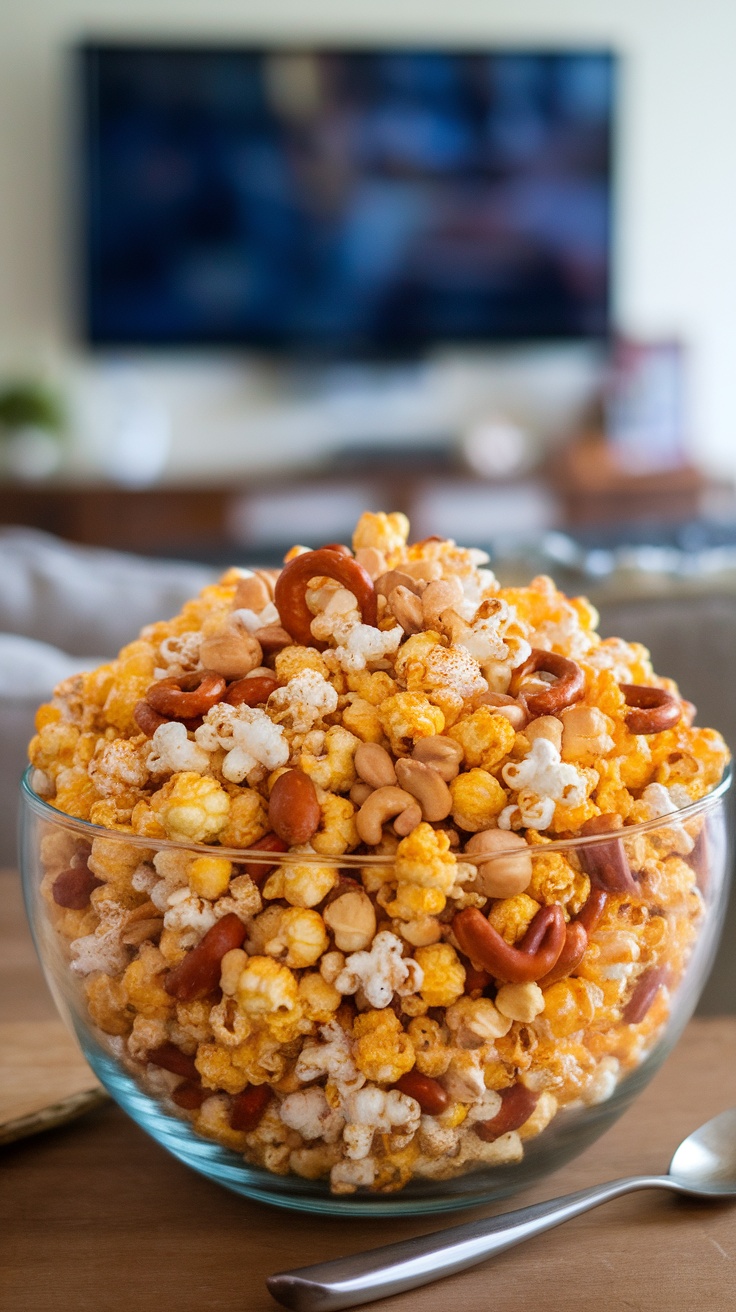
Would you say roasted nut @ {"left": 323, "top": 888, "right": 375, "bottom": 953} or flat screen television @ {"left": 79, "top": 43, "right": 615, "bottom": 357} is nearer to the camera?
roasted nut @ {"left": 323, "top": 888, "right": 375, "bottom": 953}

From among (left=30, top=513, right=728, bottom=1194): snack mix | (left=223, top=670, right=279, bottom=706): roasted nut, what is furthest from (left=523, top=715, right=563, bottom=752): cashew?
(left=223, top=670, right=279, bottom=706): roasted nut

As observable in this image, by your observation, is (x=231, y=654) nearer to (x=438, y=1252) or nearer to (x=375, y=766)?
(x=375, y=766)

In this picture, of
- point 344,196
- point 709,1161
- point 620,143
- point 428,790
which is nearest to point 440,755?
point 428,790

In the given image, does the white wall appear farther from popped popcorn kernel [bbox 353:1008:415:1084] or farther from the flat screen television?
popped popcorn kernel [bbox 353:1008:415:1084]

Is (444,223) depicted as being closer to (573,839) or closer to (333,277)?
(333,277)

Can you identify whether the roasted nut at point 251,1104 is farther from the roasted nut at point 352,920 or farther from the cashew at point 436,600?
the cashew at point 436,600

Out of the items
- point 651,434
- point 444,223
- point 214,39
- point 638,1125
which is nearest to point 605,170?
point 444,223

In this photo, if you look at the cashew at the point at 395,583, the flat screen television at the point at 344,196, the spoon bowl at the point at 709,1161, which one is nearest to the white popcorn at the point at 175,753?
the cashew at the point at 395,583
